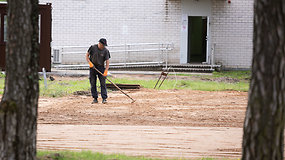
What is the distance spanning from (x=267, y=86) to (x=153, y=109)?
8268 millimetres

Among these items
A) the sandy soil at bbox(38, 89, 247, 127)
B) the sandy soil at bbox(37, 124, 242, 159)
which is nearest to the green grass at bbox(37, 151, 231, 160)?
the sandy soil at bbox(37, 124, 242, 159)

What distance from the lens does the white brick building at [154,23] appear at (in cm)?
2547

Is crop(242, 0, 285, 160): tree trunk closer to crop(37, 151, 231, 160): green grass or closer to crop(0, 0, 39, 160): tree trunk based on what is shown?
crop(0, 0, 39, 160): tree trunk

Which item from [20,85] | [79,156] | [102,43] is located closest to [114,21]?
[102,43]

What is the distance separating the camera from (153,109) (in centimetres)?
1304

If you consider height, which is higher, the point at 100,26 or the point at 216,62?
the point at 100,26

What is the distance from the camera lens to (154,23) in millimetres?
25578

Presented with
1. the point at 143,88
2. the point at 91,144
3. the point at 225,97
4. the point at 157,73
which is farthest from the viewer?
the point at 157,73

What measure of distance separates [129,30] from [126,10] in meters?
0.94

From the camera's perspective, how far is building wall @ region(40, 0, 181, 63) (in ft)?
83.5

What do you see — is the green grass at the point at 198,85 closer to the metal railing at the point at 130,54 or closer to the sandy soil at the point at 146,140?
the metal railing at the point at 130,54

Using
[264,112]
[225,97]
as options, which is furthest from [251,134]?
[225,97]

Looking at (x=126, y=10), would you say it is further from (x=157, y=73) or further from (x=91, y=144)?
(x=91, y=144)

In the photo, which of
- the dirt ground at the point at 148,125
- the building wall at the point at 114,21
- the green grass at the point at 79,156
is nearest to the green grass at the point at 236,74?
the building wall at the point at 114,21
